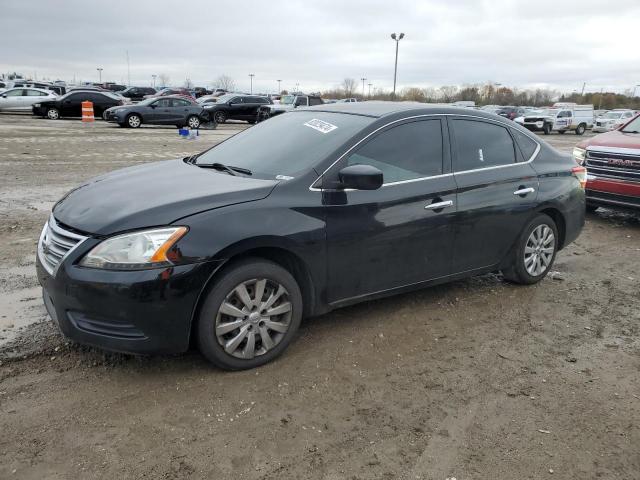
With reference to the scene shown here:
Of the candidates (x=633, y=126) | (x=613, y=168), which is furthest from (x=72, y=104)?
(x=613, y=168)

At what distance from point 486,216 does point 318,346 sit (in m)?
1.85

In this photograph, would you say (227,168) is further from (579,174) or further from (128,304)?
(579,174)

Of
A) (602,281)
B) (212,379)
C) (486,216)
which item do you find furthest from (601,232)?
(212,379)

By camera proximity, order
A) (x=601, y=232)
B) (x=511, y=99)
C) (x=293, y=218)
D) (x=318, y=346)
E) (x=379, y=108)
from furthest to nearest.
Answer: (x=511, y=99), (x=601, y=232), (x=379, y=108), (x=318, y=346), (x=293, y=218)

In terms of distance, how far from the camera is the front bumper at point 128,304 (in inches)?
119

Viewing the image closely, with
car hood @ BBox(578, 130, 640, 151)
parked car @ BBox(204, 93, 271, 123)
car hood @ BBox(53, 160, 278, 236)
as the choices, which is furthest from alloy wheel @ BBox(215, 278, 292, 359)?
parked car @ BBox(204, 93, 271, 123)

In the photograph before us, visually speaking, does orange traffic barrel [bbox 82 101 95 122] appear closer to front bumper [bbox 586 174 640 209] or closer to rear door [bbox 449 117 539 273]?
front bumper [bbox 586 174 640 209]

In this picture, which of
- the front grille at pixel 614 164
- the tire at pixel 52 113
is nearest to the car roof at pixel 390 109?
the front grille at pixel 614 164

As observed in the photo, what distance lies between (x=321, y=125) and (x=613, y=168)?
568cm

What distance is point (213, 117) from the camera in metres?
28.8

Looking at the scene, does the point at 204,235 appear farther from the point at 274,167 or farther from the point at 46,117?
the point at 46,117

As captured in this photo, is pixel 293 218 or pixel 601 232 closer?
pixel 293 218

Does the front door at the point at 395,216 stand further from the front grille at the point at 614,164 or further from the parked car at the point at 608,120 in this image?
the parked car at the point at 608,120

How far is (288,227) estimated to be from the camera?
137 inches
